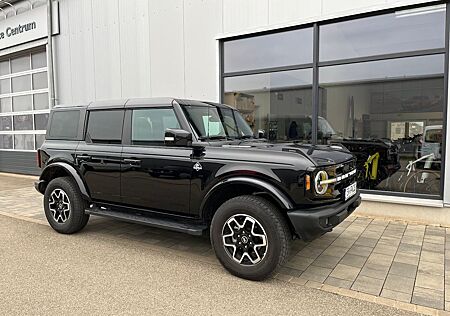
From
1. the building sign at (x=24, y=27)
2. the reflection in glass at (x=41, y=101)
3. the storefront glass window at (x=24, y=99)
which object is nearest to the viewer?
the building sign at (x=24, y=27)

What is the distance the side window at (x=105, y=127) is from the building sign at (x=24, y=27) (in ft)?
24.2

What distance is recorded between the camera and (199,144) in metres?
4.07

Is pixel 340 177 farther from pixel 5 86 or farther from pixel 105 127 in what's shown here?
pixel 5 86

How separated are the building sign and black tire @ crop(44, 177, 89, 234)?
7547 millimetres

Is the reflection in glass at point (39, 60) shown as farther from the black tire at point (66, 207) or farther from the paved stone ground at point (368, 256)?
the black tire at point (66, 207)

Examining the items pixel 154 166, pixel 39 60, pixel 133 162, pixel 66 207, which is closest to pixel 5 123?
pixel 39 60

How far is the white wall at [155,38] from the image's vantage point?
6879 millimetres

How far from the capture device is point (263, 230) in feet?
11.5

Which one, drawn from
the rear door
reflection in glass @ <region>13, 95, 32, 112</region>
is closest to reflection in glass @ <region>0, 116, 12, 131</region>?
reflection in glass @ <region>13, 95, 32, 112</region>

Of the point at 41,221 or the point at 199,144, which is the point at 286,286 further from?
the point at 41,221

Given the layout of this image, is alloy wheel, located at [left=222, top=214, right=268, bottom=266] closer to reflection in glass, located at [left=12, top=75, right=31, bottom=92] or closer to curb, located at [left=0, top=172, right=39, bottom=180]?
curb, located at [left=0, top=172, right=39, bottom=180]

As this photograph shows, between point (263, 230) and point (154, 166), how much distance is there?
5.23ft

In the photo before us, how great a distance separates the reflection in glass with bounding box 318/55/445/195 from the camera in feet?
19.1

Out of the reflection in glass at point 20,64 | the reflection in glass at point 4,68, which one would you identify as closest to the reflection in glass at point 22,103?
the reflection in glass at point 20,64
